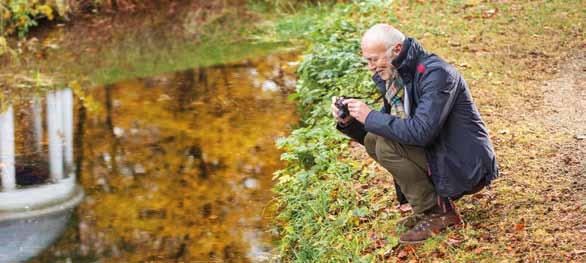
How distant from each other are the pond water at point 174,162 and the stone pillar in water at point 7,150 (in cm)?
7

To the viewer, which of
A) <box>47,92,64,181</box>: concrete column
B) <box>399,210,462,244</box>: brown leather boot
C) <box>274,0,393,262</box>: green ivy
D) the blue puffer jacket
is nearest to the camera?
the blue puffer jacket

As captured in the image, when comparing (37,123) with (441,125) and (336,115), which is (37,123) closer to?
(336,115)

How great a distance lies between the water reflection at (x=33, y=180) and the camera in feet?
20.5

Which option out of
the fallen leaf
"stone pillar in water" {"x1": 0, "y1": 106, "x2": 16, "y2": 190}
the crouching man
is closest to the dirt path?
the fallen leaf

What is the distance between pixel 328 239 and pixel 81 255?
1792 mm

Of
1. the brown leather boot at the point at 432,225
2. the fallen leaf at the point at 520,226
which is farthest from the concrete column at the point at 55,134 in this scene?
the fallen leaf at the point at 520,226

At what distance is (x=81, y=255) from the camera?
232 inches

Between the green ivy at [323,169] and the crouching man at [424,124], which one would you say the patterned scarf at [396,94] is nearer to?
the crouching man at [424,124]

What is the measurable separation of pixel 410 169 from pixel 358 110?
0.45 m

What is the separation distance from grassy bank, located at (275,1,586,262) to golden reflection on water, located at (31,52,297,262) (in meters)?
0.37

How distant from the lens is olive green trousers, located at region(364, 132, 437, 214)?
4.72 m

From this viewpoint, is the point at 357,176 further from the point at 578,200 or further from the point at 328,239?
the point at 578,200

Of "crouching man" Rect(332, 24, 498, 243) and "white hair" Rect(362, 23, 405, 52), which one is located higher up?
"white hair" Rect(362, 23, 405, 52)

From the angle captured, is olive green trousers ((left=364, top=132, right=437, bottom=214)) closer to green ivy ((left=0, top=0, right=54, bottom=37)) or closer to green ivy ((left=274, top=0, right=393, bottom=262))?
green ivy ((left=274, top=0, right=393, bottom=262))
